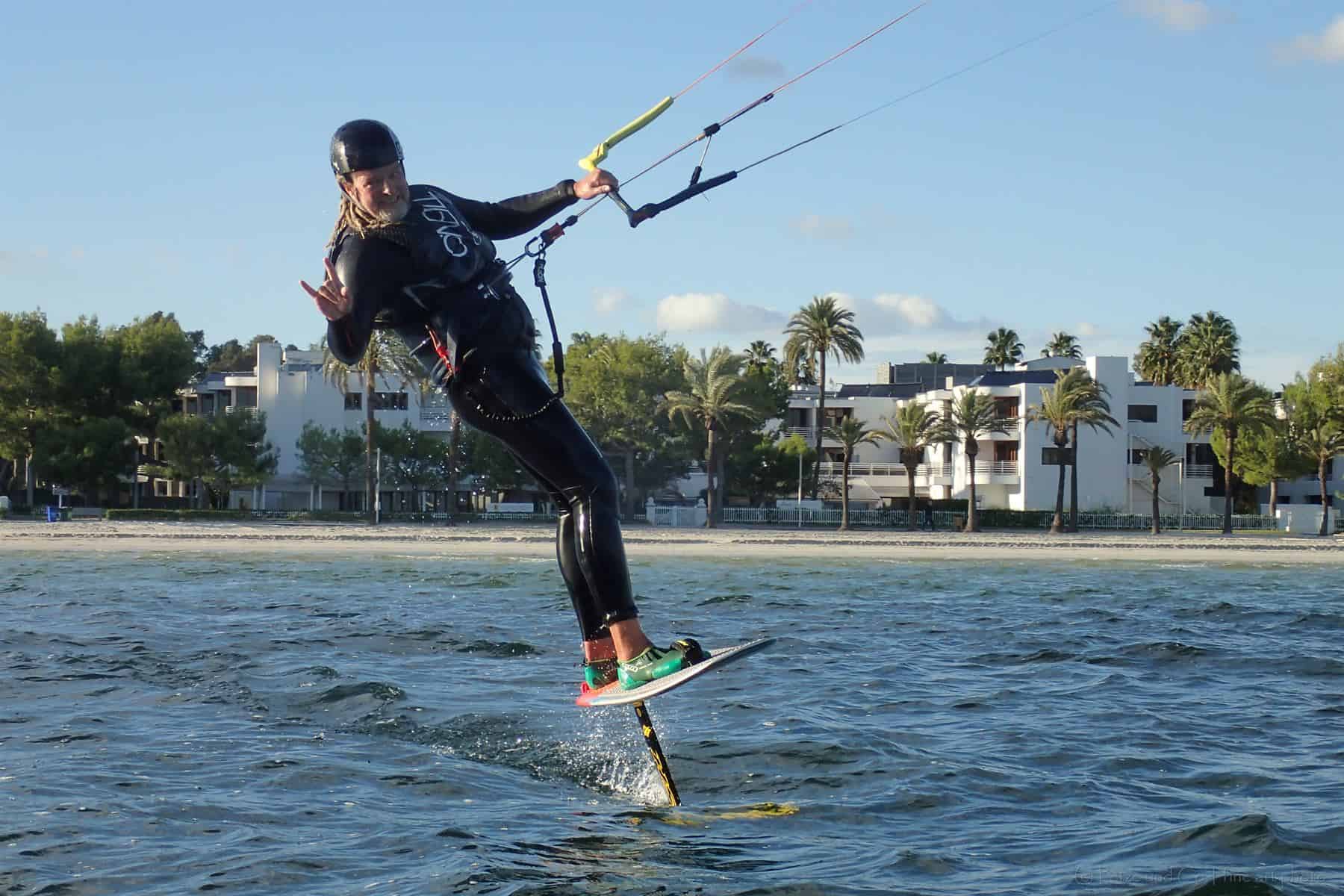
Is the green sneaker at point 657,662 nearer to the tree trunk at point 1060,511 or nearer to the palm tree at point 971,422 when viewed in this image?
the tree trunk at point 1060,511

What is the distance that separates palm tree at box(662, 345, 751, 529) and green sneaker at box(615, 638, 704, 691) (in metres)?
71.8

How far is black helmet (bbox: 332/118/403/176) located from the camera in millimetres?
6742

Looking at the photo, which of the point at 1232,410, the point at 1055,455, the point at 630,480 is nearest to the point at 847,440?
the point at 630,480

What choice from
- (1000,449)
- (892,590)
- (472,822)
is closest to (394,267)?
(472,822)

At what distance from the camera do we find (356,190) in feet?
22.3

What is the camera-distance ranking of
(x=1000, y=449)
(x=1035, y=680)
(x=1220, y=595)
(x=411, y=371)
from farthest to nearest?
(x=1000, y=449), (x=411, y=371), (x=1220, y=595), (x=1035, y=680)

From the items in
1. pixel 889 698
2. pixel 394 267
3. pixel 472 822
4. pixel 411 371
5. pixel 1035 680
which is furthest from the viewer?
pixel 411 371

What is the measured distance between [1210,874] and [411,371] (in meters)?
65.1

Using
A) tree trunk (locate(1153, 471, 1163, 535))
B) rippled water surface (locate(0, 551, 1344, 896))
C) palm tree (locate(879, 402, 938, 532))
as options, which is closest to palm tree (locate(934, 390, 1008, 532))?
palm tree (locate(879, 402, 938, 532))

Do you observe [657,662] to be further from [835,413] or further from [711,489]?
[835,413]

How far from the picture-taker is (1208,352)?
358 ft

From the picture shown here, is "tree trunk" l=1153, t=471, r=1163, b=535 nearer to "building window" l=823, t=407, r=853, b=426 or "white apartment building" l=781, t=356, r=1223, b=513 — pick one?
"white apartment building" l=781, t=356, r=1223, b=513

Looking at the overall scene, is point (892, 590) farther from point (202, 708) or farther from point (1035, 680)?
point (202, 708)

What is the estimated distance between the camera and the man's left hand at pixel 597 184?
7.22 m
